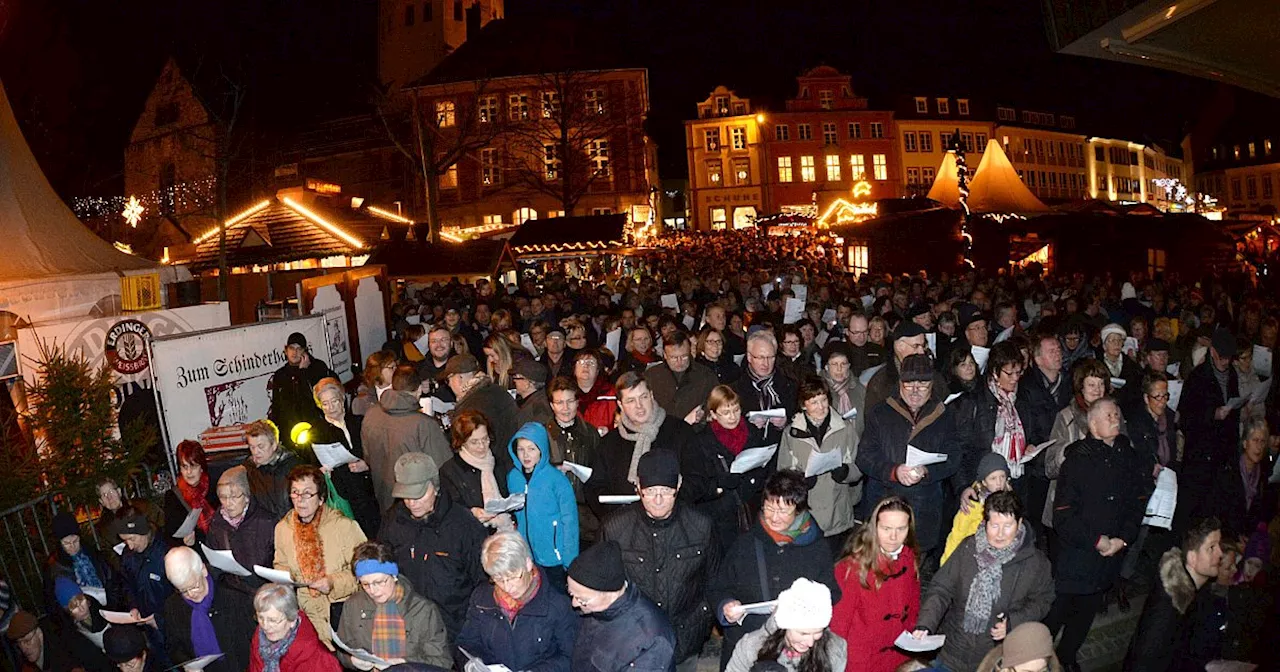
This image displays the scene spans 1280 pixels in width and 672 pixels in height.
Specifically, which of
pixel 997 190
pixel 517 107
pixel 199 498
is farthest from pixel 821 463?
pixel 517 107

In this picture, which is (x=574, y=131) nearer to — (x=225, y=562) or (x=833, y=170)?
(x=833, y=170)

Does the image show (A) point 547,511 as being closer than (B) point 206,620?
No

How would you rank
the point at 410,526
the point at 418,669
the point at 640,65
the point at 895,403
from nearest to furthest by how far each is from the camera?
the point at 418,669, the point at 410,526, the point at 895,403, the point at 640,65

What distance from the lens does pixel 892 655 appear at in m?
4.69

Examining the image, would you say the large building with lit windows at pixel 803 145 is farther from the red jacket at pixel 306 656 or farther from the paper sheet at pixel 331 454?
the red jacket at pixel 306 656

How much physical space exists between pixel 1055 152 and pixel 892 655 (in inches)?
2890

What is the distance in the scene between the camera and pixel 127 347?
10102 mm

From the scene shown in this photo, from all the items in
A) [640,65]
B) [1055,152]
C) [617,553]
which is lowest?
[617,553]

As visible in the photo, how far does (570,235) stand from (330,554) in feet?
88.5

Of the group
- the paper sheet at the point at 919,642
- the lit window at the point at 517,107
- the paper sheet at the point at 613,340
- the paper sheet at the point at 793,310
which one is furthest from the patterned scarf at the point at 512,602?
the lit window at the point at 517,107

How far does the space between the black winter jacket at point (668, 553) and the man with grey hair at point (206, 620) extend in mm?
2101

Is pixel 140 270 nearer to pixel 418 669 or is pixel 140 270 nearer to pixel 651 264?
pixel 418 669

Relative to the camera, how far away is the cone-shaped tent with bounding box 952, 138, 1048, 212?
77.6 ft

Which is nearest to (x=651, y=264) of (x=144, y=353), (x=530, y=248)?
(x=530, y=248)
